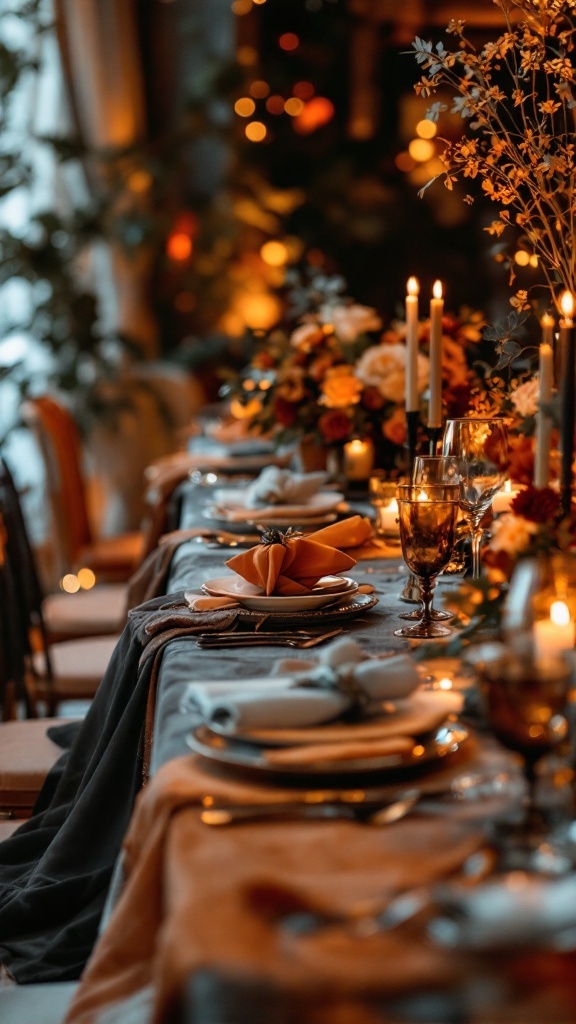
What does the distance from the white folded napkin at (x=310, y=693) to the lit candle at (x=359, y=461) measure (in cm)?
174

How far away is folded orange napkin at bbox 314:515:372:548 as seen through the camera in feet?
6.48

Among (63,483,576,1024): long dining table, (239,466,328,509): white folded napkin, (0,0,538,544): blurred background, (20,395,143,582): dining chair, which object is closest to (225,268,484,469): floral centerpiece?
(239,466,328,509): white folded napkin

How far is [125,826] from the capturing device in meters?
1.57

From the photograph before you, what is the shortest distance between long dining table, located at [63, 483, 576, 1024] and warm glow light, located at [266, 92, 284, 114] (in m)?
6.19

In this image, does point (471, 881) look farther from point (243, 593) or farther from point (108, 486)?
point (108, 486)

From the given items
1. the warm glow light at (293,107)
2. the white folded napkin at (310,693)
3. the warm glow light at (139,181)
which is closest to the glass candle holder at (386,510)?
the white folded napkin at (310,693)

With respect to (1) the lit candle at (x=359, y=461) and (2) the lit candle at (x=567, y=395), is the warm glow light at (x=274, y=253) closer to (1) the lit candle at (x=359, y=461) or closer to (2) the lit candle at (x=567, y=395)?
(1) the lit candle at (x=359, y=461)

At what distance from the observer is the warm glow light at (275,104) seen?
6.89m

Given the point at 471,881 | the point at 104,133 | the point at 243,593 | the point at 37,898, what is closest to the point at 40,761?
the point at 37,898

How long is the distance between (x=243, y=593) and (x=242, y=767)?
608 millimetres

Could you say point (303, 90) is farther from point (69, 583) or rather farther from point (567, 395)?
point (567, 395)

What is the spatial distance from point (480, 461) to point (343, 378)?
1166mm

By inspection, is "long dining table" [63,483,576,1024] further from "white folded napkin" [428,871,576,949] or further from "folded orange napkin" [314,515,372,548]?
"folded orange napkin" [314,515,372,548]

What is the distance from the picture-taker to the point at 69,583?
4.04m
